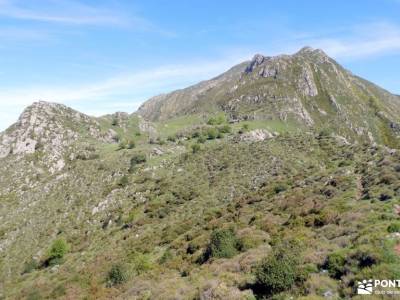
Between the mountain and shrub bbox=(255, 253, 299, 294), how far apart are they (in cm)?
6

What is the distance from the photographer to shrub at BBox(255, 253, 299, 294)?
16062mm

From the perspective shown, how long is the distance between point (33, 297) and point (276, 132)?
293ft

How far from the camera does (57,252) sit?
48.4 meters

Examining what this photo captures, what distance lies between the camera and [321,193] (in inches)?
1462

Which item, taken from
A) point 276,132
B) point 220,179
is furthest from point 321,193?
point 276,132

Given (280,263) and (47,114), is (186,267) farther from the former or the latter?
(47,114)

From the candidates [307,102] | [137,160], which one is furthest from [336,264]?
[307,102]

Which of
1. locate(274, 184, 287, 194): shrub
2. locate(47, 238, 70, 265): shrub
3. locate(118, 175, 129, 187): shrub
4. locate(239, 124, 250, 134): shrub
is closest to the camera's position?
locate(274, 184, 287, 194): shrub

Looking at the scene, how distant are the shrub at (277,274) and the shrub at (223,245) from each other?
8974mm

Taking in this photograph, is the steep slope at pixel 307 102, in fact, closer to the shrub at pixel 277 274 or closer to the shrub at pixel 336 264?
the shrub at pixel 336 264

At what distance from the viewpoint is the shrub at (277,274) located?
52.7ft

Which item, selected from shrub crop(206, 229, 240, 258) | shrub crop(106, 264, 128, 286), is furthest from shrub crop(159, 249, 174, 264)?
shrub crop(206, 229, 240, 258)

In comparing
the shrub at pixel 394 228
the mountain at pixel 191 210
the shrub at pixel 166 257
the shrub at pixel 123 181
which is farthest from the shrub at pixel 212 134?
the shrub at pixel 394 228

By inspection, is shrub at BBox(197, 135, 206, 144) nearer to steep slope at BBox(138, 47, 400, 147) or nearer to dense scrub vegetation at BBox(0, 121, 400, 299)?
dense scrub vegetation at BBox(0, 121, 400, 299)
